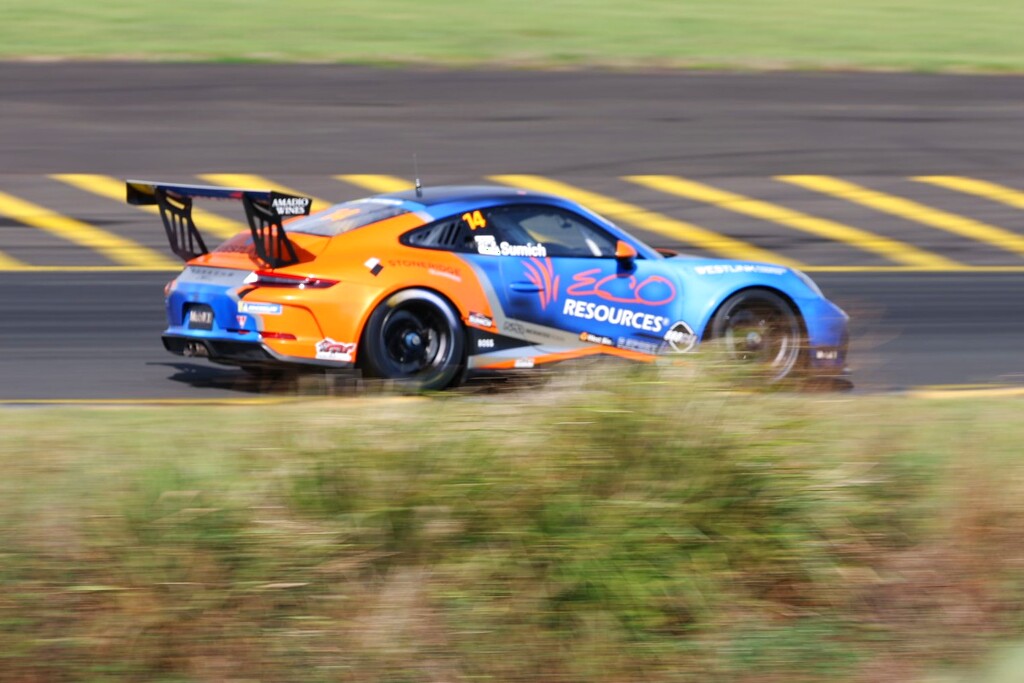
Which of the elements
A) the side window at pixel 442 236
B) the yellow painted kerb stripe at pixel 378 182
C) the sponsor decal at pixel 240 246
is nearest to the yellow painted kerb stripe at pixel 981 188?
the yellow painted kerb stripe at pixel 378 182

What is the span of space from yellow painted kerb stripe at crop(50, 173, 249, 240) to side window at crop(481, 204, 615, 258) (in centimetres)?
595

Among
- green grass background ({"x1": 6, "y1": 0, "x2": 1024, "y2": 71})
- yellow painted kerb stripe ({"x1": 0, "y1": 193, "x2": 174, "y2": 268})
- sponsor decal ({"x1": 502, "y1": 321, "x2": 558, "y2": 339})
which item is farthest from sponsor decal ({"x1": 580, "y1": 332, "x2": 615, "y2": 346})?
green grass background ({"x1": 6, "y1": 0, "x2": 1024, "y2": 71})

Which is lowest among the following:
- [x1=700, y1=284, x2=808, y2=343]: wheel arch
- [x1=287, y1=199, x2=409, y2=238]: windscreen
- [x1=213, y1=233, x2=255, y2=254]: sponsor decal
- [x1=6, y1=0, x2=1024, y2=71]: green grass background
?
[x1=700, y1=284, x2=808, y2=343]: wheel arch

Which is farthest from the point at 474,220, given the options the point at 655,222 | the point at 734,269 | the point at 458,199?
the point at 655,222

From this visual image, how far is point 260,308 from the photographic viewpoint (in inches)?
387

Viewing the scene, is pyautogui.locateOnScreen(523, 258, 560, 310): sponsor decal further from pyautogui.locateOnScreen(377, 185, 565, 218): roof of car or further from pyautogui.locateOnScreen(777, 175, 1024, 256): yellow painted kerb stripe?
pyautogui.locateOnScreen(777, 175, 1024, 256): yellow painted kerb stripe

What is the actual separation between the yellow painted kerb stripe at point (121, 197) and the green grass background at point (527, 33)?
4.92 m

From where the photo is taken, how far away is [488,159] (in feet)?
61.3

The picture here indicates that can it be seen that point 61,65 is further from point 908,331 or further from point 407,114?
point 908,331

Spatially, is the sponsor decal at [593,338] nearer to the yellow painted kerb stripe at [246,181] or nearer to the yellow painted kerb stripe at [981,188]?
the yellow painted kerb stripe at [246,181]

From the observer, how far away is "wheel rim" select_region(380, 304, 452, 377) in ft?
32.6

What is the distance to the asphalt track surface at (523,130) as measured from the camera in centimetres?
1630

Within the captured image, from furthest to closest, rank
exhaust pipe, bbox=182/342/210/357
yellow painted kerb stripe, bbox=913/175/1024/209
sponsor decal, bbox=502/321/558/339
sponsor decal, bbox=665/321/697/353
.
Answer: yellow painted kerb stripe, bbox=913/175/1024/209 → sponsor decal, bbox=665/321/697/353 → sponsor decal, bbox=502/321/558/339 → exhaust pipe, bbox=182/342/210/357

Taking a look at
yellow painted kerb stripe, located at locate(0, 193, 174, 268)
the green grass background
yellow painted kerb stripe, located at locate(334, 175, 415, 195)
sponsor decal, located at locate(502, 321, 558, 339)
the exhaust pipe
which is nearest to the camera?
the exhaust pipe
